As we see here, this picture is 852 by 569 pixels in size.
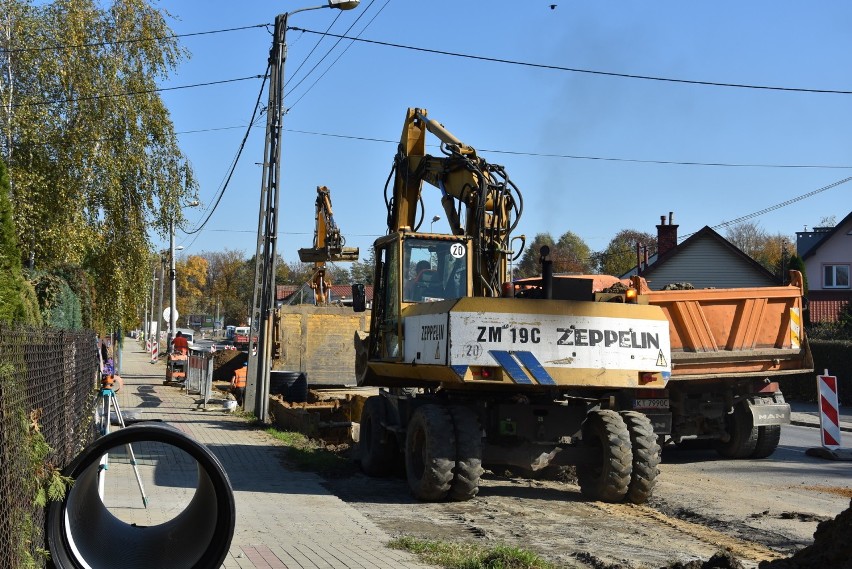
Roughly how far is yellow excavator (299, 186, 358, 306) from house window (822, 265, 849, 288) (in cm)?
3407

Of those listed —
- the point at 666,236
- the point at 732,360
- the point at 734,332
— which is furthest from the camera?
the point at 666,236

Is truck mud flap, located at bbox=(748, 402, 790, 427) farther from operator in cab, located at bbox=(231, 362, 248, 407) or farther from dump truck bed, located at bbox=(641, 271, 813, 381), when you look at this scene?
operator in cab, located at bbox=(231, 362, 248, 407)

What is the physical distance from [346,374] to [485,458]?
1409 centimetres

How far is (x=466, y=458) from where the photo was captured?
1029cm

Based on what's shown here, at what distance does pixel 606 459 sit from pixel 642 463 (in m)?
0.42

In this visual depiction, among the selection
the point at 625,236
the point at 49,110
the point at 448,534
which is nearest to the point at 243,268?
the point at 625,236

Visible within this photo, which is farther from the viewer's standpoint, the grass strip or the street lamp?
the street lamp

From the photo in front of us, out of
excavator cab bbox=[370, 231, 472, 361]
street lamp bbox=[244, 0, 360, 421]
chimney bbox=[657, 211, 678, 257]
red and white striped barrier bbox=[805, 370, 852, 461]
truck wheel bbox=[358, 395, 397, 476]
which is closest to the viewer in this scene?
excavator cab bbox=[370, 231, 472, 361]

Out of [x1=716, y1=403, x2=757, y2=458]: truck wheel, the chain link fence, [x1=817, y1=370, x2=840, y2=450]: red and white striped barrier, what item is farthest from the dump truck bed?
the chain link fence

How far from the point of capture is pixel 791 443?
17016mm

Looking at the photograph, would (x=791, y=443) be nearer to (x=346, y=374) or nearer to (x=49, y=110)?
(x=346, y=374)

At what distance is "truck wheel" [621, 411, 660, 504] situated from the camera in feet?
34.4

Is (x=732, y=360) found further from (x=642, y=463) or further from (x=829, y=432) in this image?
(x=642, y=463)

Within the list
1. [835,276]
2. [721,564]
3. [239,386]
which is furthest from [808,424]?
[835,276]
